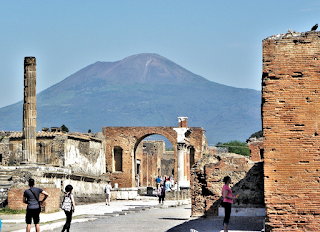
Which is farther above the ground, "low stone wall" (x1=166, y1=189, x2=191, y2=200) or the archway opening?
the archway opening

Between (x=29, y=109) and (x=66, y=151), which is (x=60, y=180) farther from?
(x=66, y=151)

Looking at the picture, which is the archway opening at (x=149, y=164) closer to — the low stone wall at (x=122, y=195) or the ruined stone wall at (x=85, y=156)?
the ruined stone wall at (x=85, y=156)

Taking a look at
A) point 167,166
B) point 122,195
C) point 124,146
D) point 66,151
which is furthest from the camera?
point 167,166

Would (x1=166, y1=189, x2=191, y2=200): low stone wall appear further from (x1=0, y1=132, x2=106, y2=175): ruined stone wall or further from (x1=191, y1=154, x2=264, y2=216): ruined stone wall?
(x1=191, y1=154, x2=264, y2=216): ruined stone wall

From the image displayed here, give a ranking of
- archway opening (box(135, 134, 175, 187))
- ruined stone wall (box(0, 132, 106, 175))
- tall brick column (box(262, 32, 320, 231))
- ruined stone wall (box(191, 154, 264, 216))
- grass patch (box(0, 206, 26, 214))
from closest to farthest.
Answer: tall brick column (box(262, 32, 320, 231))
ruined stone wall (box(191, 154, 264, 216))
grass patch (box(0, 206, 26, 214))
ruined stone wall (box(0, 132, 106, 175))
archway opening (box(135, 134, 175, 187))

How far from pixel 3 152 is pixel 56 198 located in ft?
69.4

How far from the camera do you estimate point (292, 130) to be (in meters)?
12.2

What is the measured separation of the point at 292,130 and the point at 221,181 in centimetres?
540

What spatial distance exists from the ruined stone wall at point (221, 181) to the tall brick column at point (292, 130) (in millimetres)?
4379

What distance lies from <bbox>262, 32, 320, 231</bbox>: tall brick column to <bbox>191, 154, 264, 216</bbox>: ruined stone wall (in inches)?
172

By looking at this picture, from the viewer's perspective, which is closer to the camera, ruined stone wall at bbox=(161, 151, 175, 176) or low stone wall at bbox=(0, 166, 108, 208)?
low stone wall at bbox=(0, 166, 108, 208)

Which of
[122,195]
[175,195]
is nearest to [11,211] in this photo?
[175,195]

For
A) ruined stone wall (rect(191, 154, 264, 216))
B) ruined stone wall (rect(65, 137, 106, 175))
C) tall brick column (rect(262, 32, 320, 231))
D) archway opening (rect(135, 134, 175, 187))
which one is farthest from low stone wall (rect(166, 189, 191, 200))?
archway opening (rect(135, 134, 175, 187))

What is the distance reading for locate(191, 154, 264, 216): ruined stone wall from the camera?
1670cm
